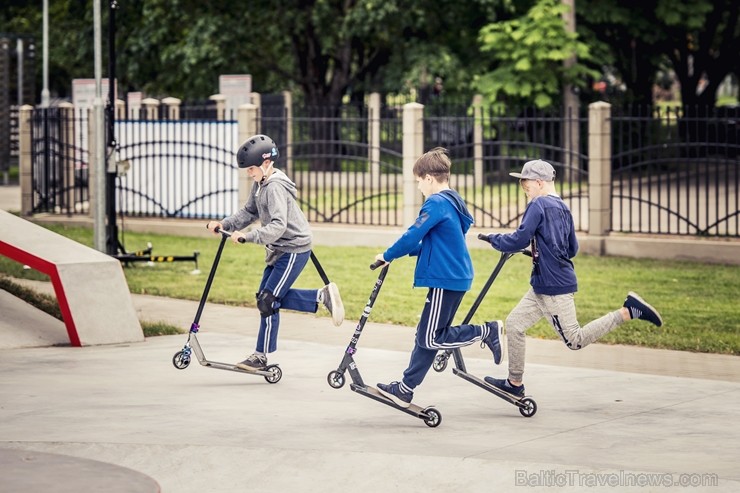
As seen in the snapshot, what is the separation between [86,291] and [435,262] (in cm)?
426

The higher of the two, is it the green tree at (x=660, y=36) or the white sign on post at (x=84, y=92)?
the green tree at (x=660, y=36)

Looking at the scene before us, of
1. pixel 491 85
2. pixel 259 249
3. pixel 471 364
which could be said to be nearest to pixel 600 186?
pixel 259 249

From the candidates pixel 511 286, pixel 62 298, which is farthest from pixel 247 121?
pixel 62 298

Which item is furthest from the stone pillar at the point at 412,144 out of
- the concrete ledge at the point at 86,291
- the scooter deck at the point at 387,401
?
the scooter deck at the point at 387,401

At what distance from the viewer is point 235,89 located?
98.3 feet

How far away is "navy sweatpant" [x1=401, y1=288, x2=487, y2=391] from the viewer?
8.09m

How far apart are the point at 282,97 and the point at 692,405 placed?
25645 millimetres

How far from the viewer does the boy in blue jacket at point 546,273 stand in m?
8.30

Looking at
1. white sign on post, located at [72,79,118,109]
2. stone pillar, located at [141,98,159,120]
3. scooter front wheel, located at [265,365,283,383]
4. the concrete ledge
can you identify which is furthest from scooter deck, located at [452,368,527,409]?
white sign on post, located at [72,79,118,109]

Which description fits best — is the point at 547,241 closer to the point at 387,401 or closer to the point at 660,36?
the point at 387,401

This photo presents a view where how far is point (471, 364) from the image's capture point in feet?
34.4

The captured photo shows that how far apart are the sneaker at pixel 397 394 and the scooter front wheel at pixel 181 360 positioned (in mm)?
1933

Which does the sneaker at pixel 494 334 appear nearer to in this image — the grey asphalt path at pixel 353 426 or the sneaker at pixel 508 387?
the sneaker at pixel 508 387

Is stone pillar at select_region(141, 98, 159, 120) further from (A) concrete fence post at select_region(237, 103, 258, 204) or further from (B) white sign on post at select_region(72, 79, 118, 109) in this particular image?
(A) concrete fence post at select_region(237, 103, 258, 204)
